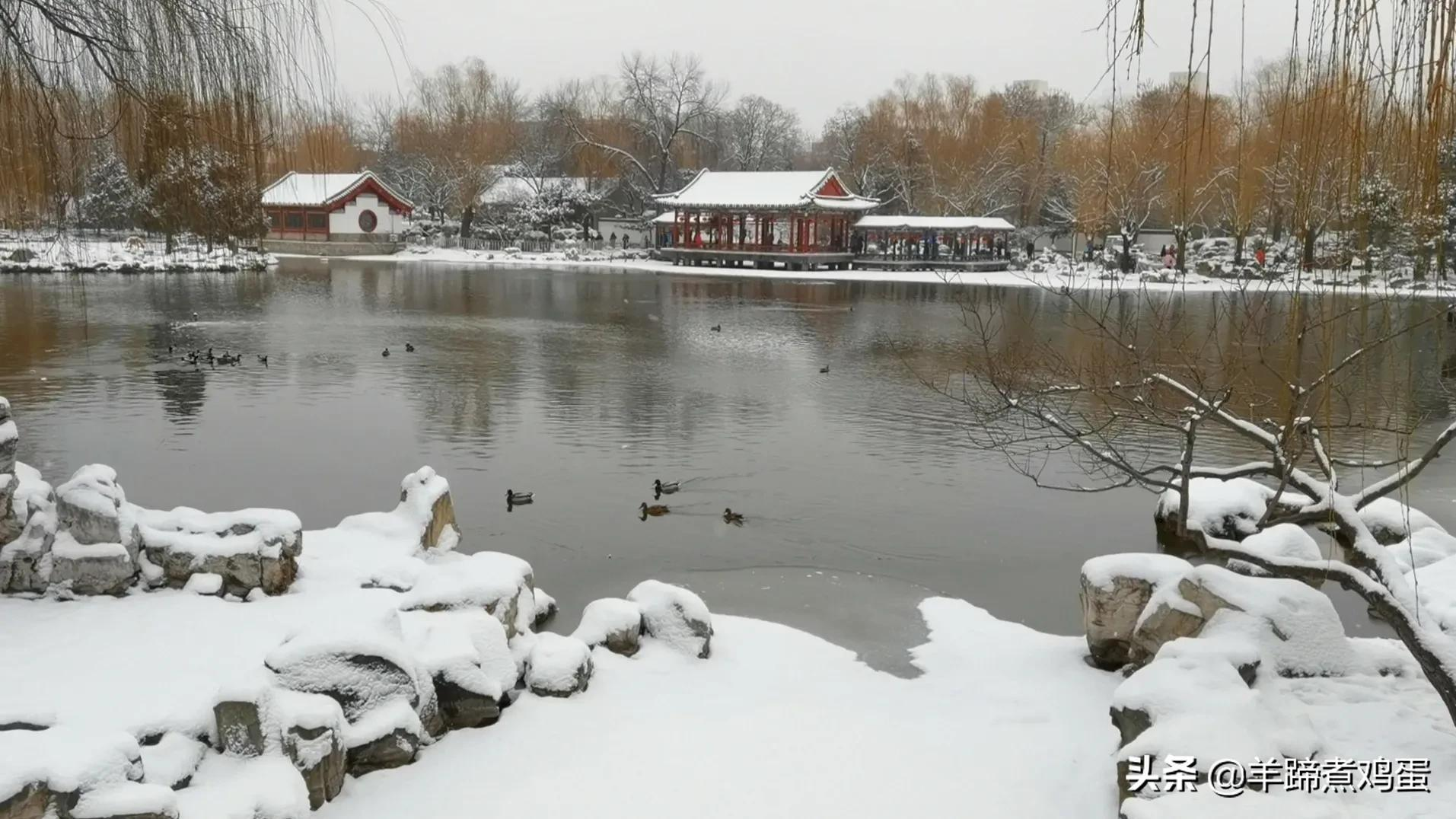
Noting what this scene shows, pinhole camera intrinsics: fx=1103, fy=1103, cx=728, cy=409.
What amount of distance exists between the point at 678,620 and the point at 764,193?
39.4 meters

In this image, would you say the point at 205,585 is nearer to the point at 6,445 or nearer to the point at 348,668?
the point at 6,445

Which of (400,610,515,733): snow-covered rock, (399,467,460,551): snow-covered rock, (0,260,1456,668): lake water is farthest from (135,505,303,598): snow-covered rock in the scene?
(0,260,1456,668): lake water

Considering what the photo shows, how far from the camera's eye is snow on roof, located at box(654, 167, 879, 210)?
4338cm

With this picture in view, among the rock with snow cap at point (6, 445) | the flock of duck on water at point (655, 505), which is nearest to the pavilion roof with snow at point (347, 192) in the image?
the flock of duck on water at point (655, 505)

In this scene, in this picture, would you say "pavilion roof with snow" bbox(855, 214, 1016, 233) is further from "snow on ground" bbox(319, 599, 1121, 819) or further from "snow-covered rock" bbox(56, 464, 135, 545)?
"snow-covered rock" bbox(56, 464, 135, 545)

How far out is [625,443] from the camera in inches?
525

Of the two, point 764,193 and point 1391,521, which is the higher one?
point 764,193

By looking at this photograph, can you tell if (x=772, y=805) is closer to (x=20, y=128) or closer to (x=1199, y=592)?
(x=1199, y=592)

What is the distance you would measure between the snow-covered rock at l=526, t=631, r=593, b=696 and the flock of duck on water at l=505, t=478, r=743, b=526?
407cm

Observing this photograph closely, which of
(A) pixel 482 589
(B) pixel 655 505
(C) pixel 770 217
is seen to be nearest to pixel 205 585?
(A) pixel 482 589

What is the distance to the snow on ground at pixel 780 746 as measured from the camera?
189 inches

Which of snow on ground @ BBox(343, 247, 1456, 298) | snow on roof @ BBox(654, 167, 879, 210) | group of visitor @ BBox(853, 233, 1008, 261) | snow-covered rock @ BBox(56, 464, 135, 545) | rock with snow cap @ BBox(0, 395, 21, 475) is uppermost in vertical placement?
snow on roof @ BBox(654, 167, 879, 210)

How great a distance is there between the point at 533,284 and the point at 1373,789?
33636mm

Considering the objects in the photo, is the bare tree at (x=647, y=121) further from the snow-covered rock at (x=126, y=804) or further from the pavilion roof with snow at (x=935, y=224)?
the snow-covered rock at (x=126, y=804)
